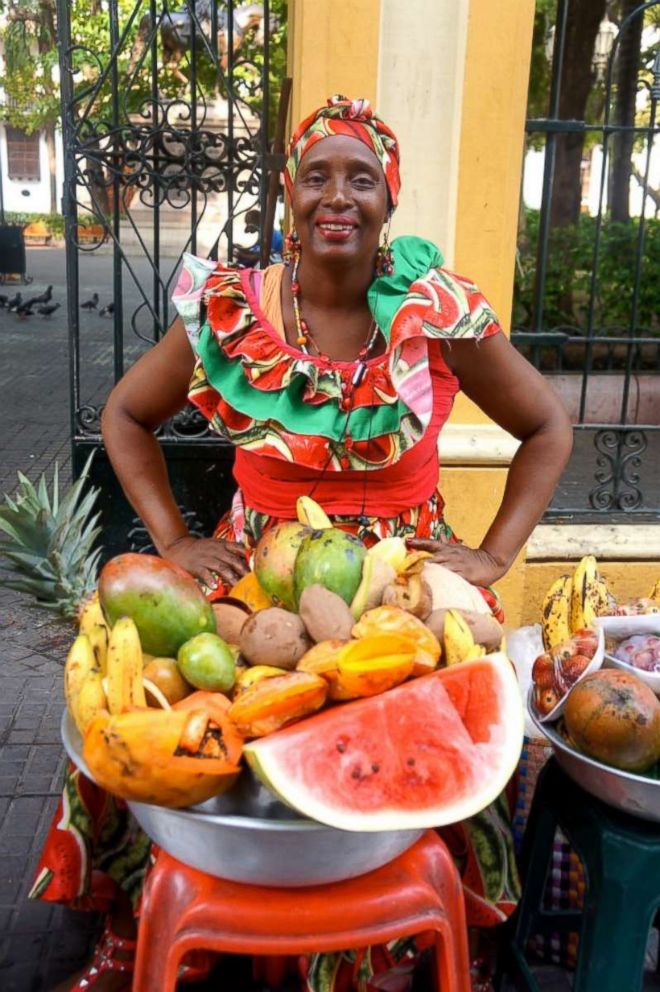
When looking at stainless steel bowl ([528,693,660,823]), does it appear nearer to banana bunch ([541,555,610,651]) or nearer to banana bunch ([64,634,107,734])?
banana bunch ([541,555,610,651])

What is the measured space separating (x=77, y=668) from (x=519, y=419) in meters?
1.46

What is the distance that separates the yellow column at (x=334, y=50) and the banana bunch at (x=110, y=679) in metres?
2.80

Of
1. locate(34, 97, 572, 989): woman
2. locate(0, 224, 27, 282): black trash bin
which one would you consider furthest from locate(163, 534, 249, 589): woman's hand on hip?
locate(0, 224, 27, 282): black trash bin

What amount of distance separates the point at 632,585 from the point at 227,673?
3.40 metres

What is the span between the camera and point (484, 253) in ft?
13.2

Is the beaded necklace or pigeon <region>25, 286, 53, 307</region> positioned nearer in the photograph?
the beaded necklace

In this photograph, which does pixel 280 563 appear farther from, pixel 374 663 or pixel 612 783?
pixel 612 783

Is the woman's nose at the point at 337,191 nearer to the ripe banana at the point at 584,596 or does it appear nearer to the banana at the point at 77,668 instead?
the ripe banana at the point at 584,596

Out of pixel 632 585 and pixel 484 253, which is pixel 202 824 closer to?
pixel 484 253

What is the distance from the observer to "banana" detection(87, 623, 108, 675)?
1676 millimetres

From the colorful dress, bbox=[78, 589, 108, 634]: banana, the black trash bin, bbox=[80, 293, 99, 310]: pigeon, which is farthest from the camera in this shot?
the black trash bin

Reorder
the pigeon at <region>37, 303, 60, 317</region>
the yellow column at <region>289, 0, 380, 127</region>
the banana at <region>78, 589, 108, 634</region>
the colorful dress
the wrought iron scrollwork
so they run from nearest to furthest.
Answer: the banana at <region>78, 589, 108, 634</region> < the colorful dress < the yellow column at <region>289, 0, 380, 127</region> < the wrought iron scrollwork < the pigeon at <region>37, 303, 60, 317</region>

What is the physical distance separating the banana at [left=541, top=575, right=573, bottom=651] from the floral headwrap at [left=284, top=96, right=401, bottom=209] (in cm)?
108

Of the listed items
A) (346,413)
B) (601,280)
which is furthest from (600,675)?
(601,280)
